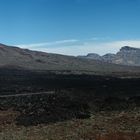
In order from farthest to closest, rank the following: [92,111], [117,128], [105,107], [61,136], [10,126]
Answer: [105,107] < [92,111] < [10,126] < [117,128] < [61,136]

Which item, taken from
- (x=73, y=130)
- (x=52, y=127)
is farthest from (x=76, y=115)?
(x=73, y=130)

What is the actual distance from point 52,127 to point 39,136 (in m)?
4.64

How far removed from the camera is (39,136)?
1077 inches

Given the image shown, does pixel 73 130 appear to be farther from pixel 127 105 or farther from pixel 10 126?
pixel 127 105

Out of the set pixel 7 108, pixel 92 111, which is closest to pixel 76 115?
pixel 92 111

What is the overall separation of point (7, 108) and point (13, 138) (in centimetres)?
2466

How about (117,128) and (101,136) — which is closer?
(101,136)

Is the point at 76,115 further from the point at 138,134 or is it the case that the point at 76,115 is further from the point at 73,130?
the point at 138,134

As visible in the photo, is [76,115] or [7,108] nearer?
[76,115]

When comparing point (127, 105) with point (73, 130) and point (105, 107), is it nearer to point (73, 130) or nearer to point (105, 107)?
point (105, 107)

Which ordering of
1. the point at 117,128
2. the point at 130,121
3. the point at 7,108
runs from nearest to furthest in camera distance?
the point at 117,128, the point at 130,121, the point at 7,108

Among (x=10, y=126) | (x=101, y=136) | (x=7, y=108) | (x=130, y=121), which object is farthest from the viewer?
(x=7, y=108)

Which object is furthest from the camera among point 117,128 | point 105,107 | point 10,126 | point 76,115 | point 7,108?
point 7,108

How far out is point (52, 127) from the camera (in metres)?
32.0
